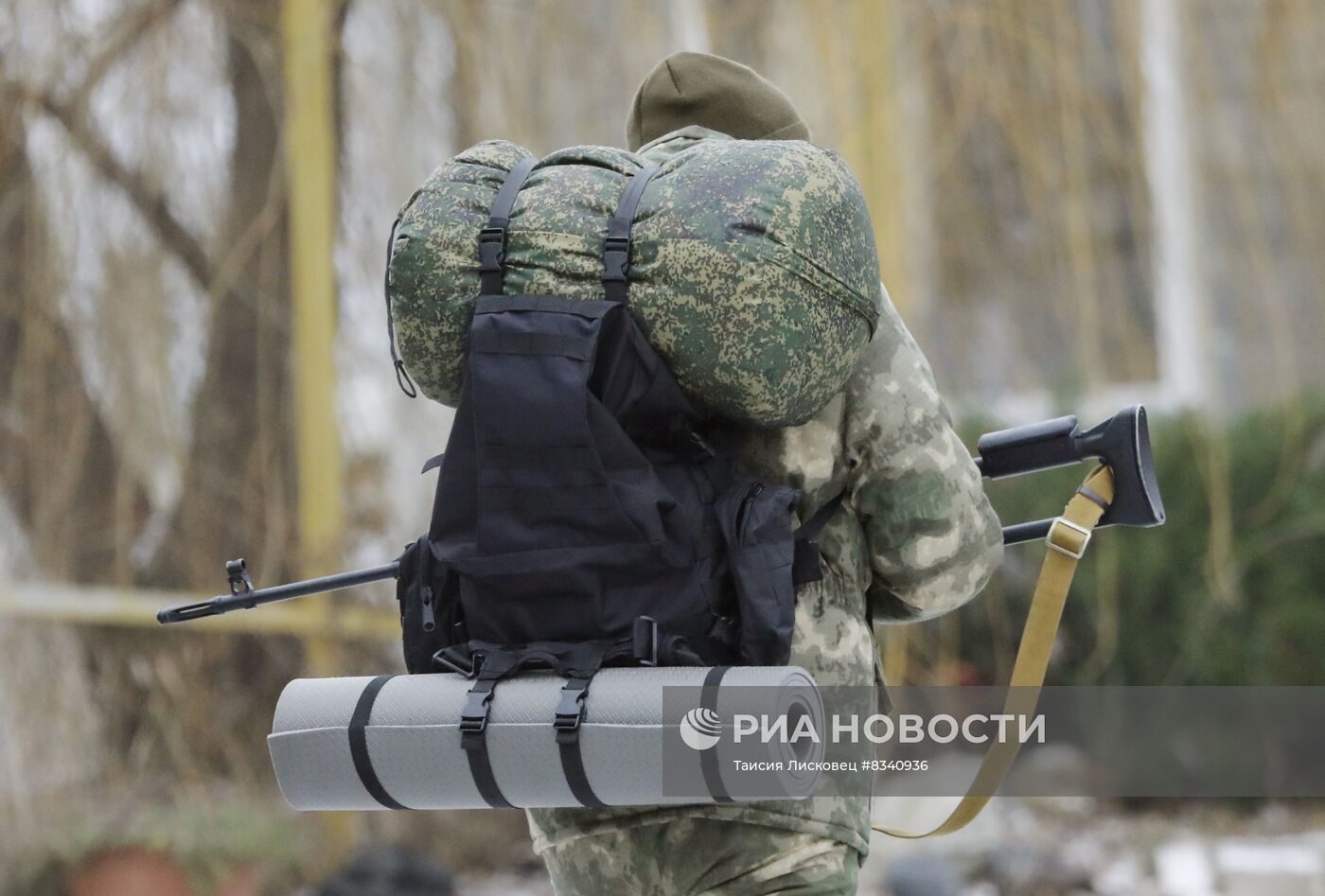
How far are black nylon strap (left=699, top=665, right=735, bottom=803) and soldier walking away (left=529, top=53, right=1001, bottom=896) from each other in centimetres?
12

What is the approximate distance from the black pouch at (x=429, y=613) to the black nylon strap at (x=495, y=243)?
29 centimetres

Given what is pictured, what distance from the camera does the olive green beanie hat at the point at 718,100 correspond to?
1.87 metres

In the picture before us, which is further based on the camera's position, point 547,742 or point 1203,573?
point 1203,573

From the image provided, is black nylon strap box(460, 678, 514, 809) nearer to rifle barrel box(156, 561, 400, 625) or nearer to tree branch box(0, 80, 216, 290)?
rifle barrel box(156, 561, 400, 625)

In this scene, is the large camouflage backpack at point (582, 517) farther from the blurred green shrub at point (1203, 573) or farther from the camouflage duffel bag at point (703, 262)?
the blurred green shrub at point (1203, 573)

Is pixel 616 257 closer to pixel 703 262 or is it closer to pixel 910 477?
pixel 703 262

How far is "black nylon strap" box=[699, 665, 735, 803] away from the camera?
4.87 ft

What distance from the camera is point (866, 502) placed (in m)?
1.74

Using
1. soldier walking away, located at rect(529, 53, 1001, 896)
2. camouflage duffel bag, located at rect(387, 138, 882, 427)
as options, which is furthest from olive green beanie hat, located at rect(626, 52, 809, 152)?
camouflage duffel bag, located at rect(387, 138, 882, 427)

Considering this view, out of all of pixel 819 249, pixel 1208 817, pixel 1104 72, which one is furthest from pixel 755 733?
pixel 1208 817

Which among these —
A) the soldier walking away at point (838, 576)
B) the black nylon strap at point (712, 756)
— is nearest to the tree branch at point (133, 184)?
the soldier walking away at point (838, 576)

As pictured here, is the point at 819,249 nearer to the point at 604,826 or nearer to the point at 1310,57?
the point at 604,826

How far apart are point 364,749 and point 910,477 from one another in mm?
636

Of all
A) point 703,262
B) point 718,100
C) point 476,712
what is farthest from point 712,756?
point 718,100
